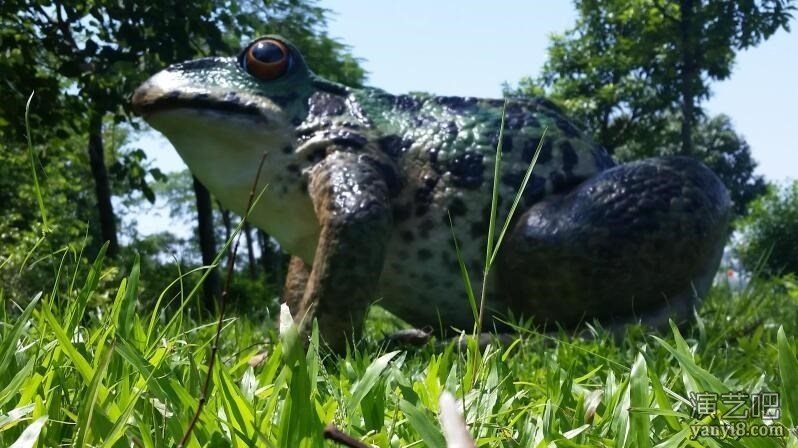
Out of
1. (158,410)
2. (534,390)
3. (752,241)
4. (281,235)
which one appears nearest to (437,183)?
(281,235)

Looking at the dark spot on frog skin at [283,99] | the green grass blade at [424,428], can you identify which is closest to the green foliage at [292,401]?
the green grass blade at [424,428]

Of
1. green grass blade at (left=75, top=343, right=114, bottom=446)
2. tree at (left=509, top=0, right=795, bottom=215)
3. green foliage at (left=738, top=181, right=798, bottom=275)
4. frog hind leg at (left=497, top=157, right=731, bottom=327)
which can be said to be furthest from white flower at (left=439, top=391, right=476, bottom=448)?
green foliage at (left=738, top=181, right=798, bottom=275)

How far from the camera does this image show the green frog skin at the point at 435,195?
2.20 m

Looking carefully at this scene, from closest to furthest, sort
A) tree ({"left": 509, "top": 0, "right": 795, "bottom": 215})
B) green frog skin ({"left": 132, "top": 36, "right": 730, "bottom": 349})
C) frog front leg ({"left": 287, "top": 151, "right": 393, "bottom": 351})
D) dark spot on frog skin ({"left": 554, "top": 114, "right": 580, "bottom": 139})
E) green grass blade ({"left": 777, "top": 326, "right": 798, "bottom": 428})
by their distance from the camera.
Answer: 1. green grass blade ({"left": 777, "top": 326, "right": 798, "bottom": 428})
2. frog front leg ({"left": 287, "top": 151, "right": 393, "bottom": 351})
3. green frog skin ({"left": 132, "top": 36, "right": 730, "bottom": 349})
4. dark spot on frog skin ({"left": 554, "top": 114, "right": 580, "bottom": 139})
5. tree ({"left": 509, "top": 0, "right": 795, "bottom": 215})

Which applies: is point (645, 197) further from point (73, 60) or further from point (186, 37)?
point (73, 60)

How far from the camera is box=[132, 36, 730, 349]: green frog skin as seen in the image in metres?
2.20

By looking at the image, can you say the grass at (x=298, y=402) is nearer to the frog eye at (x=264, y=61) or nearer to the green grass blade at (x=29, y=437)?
the green grass blade at (x=29, y=437)

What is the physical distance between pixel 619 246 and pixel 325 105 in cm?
101

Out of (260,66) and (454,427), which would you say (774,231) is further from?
(454,427)

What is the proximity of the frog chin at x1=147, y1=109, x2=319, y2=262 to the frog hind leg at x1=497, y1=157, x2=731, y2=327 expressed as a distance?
0.65 metres

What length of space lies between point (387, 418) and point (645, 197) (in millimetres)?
1406

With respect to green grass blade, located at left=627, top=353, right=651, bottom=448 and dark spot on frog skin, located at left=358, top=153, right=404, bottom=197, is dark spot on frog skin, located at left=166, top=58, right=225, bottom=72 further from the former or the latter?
green grass blade, located at left=627, top=353, right=651, bottom=448

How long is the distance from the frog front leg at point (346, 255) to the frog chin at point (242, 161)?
22 cm

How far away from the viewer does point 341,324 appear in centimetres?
202
